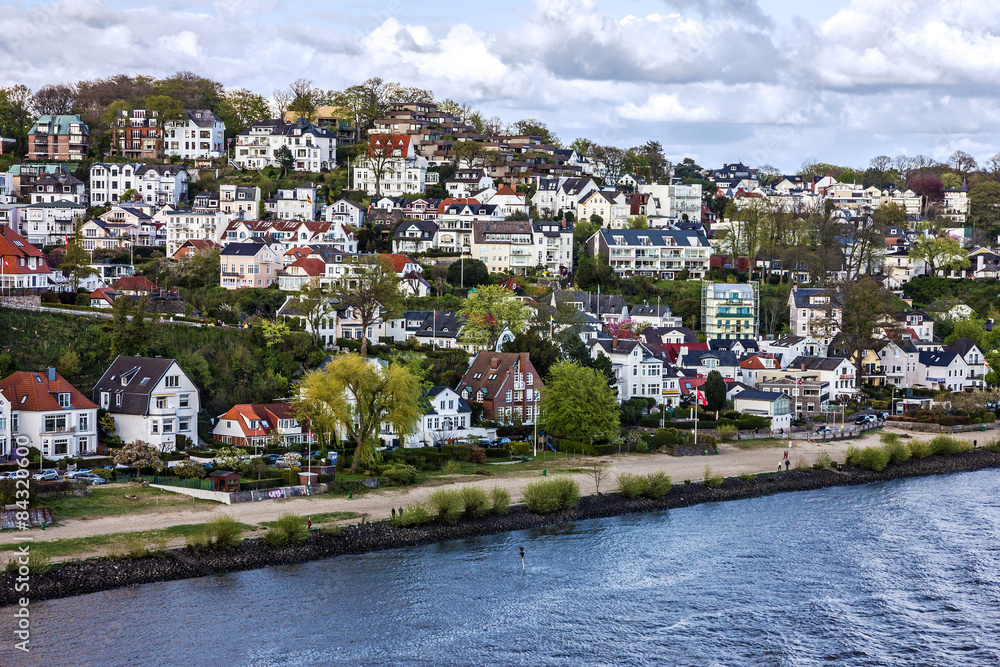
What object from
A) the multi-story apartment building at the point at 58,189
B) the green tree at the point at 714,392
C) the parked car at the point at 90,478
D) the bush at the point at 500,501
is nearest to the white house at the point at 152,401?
the parked car at the point at 90,478

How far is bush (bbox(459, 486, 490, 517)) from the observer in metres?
41.8

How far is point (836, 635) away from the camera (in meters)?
32.5

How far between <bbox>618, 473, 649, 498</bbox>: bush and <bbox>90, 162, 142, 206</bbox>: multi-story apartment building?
217ft

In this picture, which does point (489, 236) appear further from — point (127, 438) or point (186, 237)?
point (127, 438)

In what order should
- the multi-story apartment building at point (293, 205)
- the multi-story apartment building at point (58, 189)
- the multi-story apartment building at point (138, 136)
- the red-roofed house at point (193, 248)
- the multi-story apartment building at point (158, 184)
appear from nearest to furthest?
the red-roofed house at point (193, 248)
the multi-story apartment building at point (58, 189)
the multi-story apartment building at point (293, 205)
the multi-story apartment building at point (158, 184)
the multi-story apartment building at point (138, 136)

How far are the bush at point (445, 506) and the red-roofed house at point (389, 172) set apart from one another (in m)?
65.7

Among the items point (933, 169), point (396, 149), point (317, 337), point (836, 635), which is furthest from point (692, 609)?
point (933, 169)

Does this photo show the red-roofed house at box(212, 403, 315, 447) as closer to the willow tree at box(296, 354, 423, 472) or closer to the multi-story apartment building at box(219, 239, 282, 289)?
the willow tree at box(296, 354, 423, 472)

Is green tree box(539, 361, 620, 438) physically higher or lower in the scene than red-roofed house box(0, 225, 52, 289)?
lower

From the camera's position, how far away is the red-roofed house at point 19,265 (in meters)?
60.2

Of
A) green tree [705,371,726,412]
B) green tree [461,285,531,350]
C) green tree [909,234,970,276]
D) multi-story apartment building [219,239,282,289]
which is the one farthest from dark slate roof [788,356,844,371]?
multi-story apartment building [219,239,282,289]

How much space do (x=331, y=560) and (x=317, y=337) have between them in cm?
2902

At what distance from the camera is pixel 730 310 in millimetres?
86000

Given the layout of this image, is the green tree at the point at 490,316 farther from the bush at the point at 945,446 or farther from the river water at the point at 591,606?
the river water at the point at 591,606
